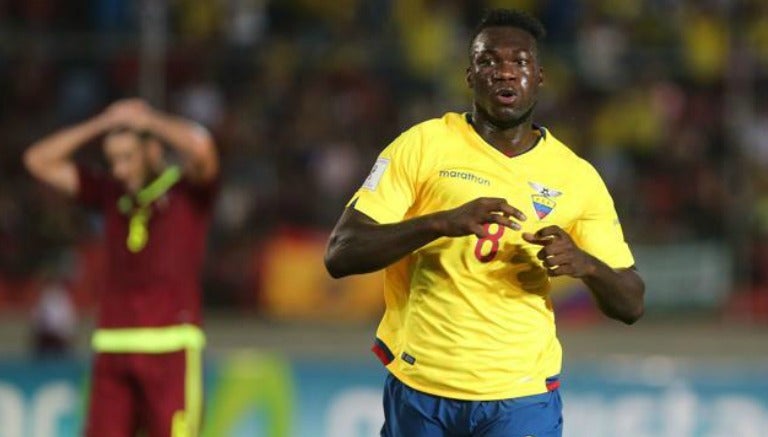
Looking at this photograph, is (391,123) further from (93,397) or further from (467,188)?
(467,188)

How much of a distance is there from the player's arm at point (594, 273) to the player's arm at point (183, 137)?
10.5ft

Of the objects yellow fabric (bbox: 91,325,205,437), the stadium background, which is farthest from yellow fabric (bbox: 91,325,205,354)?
the stadium background

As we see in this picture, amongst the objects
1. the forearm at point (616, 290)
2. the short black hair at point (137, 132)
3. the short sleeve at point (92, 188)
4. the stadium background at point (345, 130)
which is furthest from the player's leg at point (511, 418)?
the stadium background at point (345, 130)

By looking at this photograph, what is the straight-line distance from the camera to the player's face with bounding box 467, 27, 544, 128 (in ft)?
14.3

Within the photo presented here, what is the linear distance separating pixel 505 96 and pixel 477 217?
19.5 inches

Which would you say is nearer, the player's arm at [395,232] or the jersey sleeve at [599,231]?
the player's arm at [395,232]

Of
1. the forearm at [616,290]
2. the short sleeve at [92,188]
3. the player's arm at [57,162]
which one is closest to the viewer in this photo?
the forearm at [616,290]

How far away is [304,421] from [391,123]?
5975 mm

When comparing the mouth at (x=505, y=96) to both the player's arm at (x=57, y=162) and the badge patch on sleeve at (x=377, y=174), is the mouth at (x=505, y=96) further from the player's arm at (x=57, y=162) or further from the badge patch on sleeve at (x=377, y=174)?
the player's arm at (x=57, y=162)

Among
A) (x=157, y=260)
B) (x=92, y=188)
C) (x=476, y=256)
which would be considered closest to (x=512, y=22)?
(x=476, y=256)

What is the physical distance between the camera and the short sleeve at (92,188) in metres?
7.46

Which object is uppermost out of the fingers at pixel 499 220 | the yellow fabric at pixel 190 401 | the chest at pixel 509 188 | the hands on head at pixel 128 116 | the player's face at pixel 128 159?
the hands on head at pixel 128 116

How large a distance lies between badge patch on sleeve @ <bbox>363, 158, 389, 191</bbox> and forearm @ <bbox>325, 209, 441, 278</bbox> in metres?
0.13

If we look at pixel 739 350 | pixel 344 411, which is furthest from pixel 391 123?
pixel 344 411
